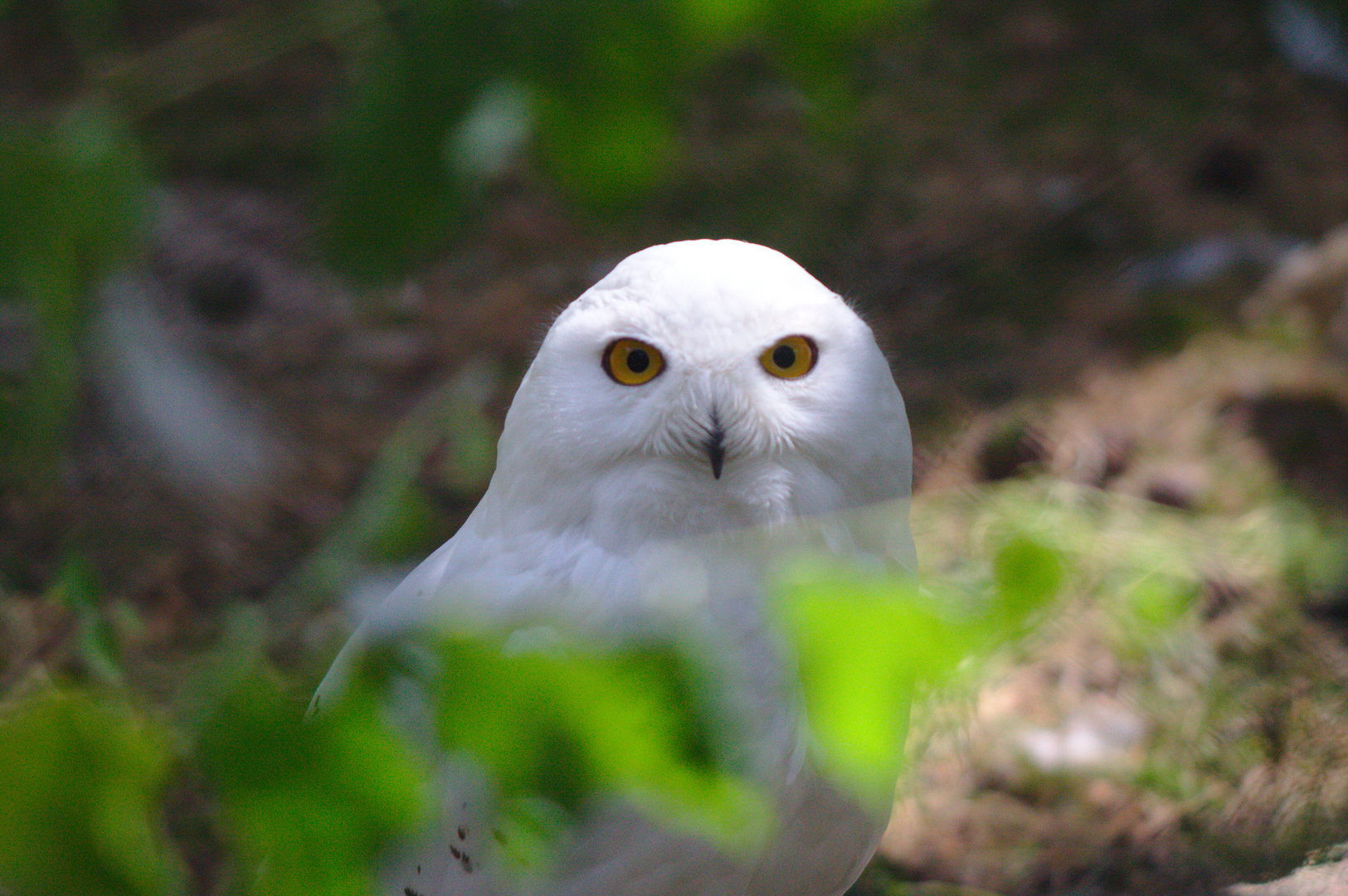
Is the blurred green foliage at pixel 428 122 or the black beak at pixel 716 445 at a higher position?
the blurred green foliage at pixel 428 122

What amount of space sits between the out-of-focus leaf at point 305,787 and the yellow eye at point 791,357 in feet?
3.52

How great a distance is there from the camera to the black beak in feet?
4.60

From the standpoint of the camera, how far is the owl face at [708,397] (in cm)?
140

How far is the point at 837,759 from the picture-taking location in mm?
407

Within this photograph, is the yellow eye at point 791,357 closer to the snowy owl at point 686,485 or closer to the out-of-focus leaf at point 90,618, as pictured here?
the snowy owl at point 686,485

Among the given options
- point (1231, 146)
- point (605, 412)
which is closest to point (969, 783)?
point (605, 412)

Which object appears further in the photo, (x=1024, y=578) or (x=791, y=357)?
(x=791, y=357)

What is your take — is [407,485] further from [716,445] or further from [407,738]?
[407,738]

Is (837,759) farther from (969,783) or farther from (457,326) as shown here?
(457,326)

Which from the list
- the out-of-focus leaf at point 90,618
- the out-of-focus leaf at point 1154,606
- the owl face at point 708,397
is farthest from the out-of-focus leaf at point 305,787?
the owl face at point 708,397

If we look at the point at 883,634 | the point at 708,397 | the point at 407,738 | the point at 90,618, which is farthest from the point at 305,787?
the point at 708,397

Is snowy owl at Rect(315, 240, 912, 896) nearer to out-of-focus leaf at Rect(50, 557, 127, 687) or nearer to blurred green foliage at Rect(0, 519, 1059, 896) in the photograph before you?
out-of-focus leaf at Rect(50, 557, 127, 687)

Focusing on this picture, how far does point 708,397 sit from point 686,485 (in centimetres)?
14

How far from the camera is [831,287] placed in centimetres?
357
